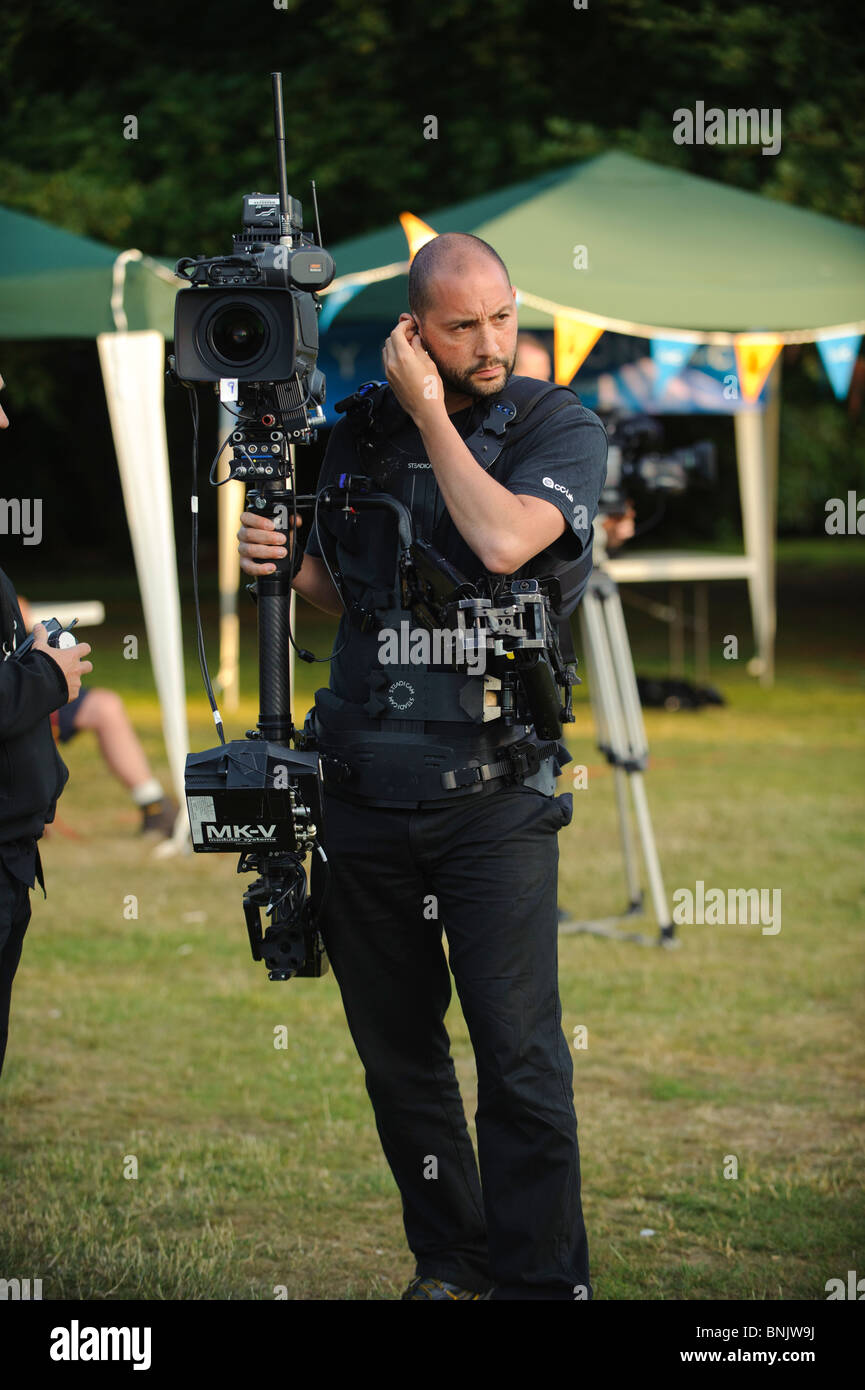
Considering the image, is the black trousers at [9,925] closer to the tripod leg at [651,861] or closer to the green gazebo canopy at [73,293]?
the tripod leg at [651,861]

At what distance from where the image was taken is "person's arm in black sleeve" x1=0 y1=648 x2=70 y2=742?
3.09 metres

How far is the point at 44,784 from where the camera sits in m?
3.25

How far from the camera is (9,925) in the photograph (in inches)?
128

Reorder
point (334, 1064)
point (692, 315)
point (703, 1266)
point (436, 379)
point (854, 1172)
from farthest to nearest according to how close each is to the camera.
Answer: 1. point (692, 315)
2. point (334, 1064)
3. point (854, 1172)
4. point (703, 1266)
5. point (436, 379)

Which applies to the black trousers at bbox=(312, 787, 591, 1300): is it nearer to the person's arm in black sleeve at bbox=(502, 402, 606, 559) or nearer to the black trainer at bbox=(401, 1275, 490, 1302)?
the black trainer at bbox=(401, 1275, 490, 1302)

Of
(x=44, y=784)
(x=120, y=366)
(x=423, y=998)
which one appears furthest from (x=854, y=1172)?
(x=120, y=366)

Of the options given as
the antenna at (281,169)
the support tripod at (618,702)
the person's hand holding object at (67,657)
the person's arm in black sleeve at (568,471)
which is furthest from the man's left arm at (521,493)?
the support tripod at (618,702)

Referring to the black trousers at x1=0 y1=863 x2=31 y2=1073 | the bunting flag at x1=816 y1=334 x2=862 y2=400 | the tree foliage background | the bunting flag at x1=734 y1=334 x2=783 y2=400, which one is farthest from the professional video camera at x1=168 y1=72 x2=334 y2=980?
the tree foliage background

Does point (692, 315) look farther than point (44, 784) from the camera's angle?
Yes

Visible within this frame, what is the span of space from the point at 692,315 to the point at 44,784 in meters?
6.55

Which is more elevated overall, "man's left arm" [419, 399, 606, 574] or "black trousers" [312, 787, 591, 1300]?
"man's left arm" [419, 399, 606, 574]

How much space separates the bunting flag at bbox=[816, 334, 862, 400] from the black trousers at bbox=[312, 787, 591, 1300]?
23.1 feet

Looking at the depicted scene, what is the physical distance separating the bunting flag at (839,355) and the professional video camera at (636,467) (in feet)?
11.1
